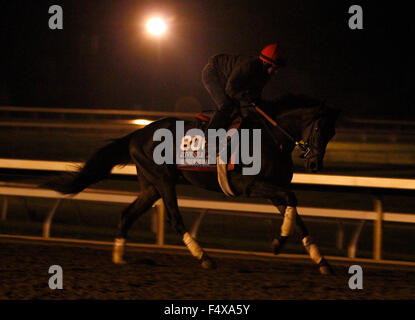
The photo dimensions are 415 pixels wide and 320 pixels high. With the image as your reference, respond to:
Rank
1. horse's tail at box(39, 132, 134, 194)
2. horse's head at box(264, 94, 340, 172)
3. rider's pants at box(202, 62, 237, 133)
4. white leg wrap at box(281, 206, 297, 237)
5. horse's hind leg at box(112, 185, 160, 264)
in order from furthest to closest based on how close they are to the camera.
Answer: horse's tail at box(39, 132, 134, 194) → horse's hind leg at box(112, 185, 160, 264) → rider's pants at box(202, 62, 237, 133) → horse's head at box(264, 94, 340, 172) → white leg wrap at box(281, 206, 297, 237)

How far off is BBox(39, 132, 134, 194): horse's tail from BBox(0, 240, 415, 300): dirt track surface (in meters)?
0.55

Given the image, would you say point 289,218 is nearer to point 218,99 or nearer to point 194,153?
point 194,153

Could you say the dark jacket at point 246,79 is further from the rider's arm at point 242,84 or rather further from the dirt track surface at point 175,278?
the dirt track surface at point 175,278

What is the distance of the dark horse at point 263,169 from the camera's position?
5.69 m

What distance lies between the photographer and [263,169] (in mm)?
5840

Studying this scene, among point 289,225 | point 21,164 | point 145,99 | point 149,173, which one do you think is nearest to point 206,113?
point 149,173

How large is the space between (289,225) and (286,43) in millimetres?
28840

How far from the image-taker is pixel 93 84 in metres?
31.1

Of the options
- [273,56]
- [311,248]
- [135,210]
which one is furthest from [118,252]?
[273,56]

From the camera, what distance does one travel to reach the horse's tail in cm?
663

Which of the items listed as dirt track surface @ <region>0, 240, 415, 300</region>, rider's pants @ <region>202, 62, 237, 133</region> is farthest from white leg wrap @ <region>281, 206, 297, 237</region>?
rider's pants @ <region>202, 62, 237, 133</region>

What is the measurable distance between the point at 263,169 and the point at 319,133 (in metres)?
0.51

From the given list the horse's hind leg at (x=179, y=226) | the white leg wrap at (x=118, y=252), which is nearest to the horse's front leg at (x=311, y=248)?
the horse's hind leg at (x=179, y=226)

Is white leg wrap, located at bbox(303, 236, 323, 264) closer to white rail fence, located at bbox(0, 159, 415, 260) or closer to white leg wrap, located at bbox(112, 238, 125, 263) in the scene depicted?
white rail fence, located at bbox(0, 159, 415, 260)
